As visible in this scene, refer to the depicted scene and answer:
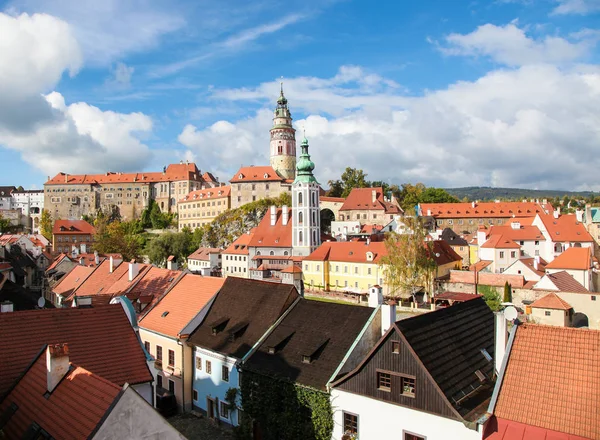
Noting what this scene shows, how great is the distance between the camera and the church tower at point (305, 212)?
6650 cm

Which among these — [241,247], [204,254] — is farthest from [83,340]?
[204,254]

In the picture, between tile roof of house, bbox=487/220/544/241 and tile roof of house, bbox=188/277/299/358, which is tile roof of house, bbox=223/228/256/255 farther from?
tile roof of house, bbox=188/277/299/358

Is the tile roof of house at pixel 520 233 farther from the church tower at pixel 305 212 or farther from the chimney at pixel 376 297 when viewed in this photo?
the chimney at pixel 376 297

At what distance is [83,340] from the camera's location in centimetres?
1477

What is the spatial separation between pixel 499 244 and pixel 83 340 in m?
50.3

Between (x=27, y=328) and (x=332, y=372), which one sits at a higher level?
(x=27, y=328)

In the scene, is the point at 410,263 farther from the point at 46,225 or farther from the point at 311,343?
the point at 46,225

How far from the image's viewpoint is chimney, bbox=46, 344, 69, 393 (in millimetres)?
11281

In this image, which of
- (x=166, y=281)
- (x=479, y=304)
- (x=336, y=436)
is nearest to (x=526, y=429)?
(x=336, y=436)

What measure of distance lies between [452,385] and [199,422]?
37.5ft

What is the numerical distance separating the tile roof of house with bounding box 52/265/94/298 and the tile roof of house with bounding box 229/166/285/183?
61.4 m

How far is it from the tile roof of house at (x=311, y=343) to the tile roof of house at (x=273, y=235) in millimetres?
48321

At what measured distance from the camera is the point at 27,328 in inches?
562

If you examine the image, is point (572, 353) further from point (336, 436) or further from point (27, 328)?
point (27, 328)
